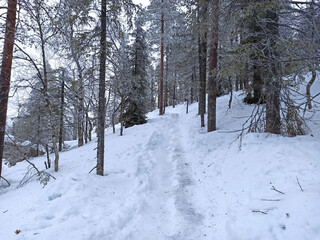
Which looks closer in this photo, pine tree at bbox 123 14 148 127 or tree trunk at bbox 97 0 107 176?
tree trunk at bbox 97 0 107 176

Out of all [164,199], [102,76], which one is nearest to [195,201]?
[164,199]

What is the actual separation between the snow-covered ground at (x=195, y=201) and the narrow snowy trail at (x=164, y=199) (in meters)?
0.02

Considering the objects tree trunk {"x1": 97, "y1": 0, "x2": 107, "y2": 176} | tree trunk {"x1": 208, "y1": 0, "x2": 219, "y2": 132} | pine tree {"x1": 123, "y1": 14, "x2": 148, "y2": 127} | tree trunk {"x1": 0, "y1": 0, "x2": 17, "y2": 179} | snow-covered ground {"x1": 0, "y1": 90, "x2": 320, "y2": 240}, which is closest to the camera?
snow-covered ground {"x1": 0, "y1": 90, "x2": 320, "y2": 240}

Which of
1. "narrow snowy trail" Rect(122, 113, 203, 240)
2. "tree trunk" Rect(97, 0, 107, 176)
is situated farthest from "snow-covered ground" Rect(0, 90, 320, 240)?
"tree trunk" Rect(97, 0, 107, 176)

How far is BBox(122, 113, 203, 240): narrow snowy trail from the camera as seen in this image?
11.6ft

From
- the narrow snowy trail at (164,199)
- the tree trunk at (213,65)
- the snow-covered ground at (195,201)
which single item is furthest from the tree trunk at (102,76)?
the tree trunk at (213,65)

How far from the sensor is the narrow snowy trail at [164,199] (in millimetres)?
3521

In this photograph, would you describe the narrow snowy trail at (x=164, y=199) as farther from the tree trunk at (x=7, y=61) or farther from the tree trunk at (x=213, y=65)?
the tree trunk at (x=7, y=61)

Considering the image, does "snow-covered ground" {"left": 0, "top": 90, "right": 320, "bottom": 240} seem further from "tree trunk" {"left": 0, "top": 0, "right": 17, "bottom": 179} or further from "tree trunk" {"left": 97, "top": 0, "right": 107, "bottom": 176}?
"tree trunk" {"left": 0, "top": 0, "right": 17, "bottom": 179}

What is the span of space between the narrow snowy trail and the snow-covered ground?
0.02m

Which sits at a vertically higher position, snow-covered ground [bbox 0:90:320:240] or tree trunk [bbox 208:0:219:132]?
tree trunk [bbox 208:0:219:132]

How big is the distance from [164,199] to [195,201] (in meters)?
0.84

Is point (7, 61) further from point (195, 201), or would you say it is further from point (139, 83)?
point (139, 83)

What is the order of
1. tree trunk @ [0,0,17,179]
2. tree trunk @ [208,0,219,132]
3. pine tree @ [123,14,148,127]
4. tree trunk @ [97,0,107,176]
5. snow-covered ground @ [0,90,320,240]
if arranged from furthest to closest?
1. pine tree @ [123,14,148,127]
2. tree trunk @ [208,0,219,132]
3. tree trunk @ [97,0,107,176]
4. tree trunk @ [0,0,17,179]
5. snow-covered ground @ [0,90,320,240]
